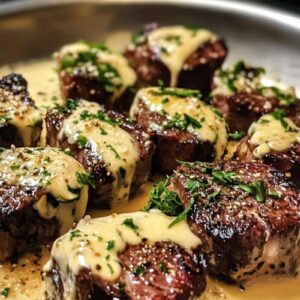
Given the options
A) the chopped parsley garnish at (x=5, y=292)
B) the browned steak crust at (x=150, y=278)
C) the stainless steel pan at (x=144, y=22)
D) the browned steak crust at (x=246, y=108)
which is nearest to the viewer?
the browned steak crust at (x=150, y=278)

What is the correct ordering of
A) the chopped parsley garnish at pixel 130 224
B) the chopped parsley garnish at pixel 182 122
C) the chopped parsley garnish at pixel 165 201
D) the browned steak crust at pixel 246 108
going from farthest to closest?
the browned steak crust at pixel 246 108 → the chopped parsley garnish at pixel 182 122 → the chopped parsley garnish at pixel 165 201 → the chopped parsley garnish at pixel 130 224

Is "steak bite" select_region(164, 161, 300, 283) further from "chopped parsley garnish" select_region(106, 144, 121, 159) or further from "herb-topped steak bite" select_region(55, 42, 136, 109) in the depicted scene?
"herb-topped steak bite" select_region(55, 42, 136, 109)

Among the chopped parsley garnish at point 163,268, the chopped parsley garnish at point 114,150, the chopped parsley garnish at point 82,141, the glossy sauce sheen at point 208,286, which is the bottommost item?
the glossy sauce sheen at point 208,286

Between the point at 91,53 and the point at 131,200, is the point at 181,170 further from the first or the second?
the point at 91,53

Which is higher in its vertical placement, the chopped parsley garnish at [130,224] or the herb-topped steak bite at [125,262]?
the chopped parsley garnish at [130,224]

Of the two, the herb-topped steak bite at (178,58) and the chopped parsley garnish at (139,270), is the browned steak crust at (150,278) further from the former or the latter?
the herb-topped steak bite at (178,58)

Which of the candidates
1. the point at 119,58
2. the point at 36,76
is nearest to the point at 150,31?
the point at 119,58

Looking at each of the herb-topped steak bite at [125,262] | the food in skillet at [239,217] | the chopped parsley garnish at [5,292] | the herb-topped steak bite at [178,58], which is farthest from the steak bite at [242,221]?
the herb-topped steak bite at [178,58]

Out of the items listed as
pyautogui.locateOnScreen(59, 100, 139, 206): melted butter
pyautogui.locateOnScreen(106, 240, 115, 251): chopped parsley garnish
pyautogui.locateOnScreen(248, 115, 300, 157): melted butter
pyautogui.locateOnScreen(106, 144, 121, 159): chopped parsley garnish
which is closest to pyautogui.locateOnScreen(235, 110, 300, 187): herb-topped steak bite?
pyautogui.locateOnScreen(248, 115, 300, 157): melted butter
